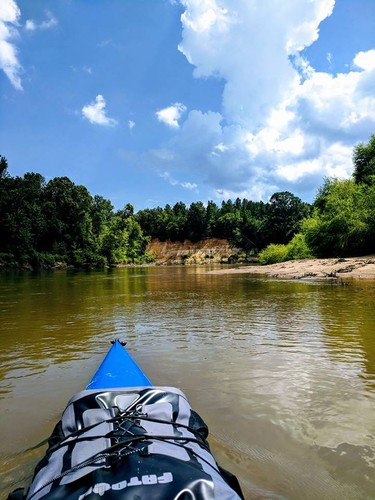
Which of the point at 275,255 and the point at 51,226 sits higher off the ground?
the point at 51,226

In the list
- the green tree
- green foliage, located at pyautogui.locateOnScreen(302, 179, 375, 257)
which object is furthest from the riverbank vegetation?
the green tree

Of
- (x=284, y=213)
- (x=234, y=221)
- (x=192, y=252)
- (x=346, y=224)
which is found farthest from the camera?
(x=192, y=252)

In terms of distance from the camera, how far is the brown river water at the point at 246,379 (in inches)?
109

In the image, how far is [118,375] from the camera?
3641 millimetres

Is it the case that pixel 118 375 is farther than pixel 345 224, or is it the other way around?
pixel 345 224

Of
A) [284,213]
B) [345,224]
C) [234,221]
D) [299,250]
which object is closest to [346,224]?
[345,224]

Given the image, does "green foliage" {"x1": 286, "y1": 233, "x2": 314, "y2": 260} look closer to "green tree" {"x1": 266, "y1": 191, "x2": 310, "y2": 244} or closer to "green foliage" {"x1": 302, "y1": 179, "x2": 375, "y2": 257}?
"green foliage" {"x1": 302, "y1": 179, "x2": 375, "y2": 257}

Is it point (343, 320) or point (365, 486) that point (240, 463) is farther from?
point (343, 320)

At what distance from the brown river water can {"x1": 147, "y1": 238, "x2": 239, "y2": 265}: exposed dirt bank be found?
7001cm

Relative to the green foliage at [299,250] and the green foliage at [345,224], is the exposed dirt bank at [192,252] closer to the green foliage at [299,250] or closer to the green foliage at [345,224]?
the green foliage at [299,250]

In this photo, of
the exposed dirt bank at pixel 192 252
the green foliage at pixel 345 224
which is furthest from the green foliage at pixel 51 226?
the green foliage at pixel 345 224

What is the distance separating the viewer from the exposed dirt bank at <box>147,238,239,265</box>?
84.4 metres

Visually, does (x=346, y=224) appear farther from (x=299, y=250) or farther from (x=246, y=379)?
(x=246, y=379)

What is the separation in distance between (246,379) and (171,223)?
290ft
